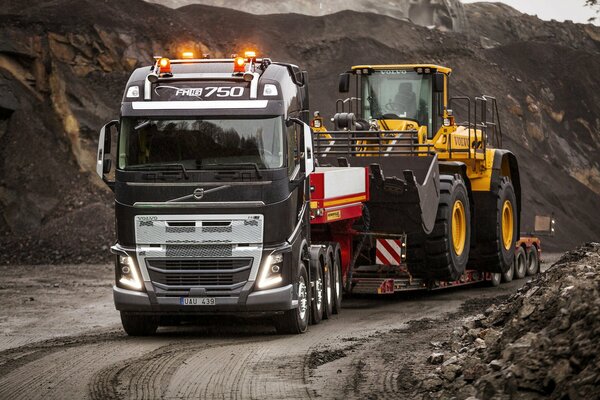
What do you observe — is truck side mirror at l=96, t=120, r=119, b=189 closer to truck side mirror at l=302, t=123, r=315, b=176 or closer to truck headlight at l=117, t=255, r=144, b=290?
truck headlight at l=117, t=255, r=144, b=290

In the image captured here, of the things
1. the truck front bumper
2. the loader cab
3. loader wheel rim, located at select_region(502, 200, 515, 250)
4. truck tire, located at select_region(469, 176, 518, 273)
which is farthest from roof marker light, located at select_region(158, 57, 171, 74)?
loader wheel rim, located at select_region(502, 200, 515, 250)

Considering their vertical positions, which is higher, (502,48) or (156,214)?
(502,48)

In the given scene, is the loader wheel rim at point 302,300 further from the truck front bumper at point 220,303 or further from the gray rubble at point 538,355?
the gray rubble at point 538,355

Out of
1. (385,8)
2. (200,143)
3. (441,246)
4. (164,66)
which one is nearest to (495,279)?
(441,246)

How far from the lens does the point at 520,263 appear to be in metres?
25.2

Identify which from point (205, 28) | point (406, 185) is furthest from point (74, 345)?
point (205, 28)

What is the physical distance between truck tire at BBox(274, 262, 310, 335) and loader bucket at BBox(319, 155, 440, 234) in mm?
3672

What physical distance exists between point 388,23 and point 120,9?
1547 cm

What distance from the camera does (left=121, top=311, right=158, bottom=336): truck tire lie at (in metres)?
15.0

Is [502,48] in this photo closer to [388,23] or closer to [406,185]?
[388,23]

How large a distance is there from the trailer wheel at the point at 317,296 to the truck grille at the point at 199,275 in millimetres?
1795

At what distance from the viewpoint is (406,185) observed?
18531 mm

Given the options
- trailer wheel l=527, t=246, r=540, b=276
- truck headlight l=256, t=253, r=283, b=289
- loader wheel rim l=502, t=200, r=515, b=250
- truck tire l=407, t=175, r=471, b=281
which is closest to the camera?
truck headlight l=256, t=253, r=283, b=289

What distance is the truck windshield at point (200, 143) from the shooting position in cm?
1445
